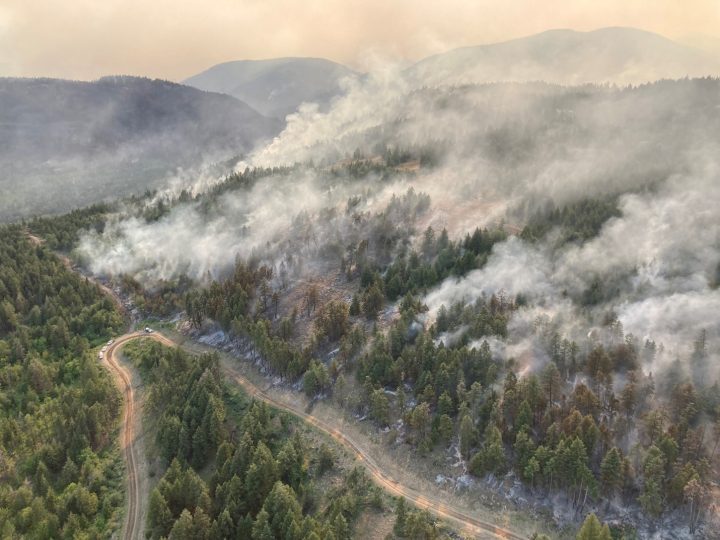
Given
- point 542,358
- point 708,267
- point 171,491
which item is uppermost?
point 708,267

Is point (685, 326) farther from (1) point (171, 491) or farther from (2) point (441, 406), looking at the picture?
(1) point (171, 491)

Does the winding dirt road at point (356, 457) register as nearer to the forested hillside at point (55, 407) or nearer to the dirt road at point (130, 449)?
the dirt road at point (130, 449)

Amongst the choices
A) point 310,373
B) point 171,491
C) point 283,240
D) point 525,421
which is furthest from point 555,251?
point 171,491

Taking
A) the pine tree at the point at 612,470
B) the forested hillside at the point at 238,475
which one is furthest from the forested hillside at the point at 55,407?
the pine tree at the point at 612,470

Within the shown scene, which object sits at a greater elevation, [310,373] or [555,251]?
[555,251]

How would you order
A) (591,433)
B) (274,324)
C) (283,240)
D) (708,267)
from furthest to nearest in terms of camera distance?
Answer: (283,240), (274,324), (708,267), (591,433)

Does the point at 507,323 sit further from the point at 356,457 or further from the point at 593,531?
the point at 593,531

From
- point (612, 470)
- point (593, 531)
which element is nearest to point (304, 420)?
point (612, 470)
